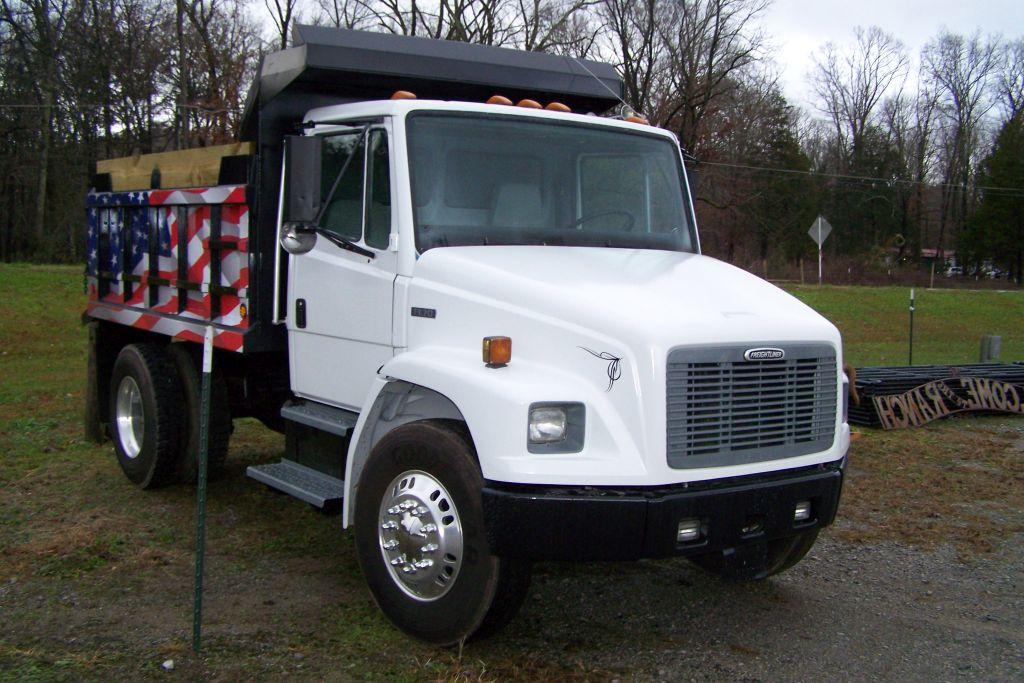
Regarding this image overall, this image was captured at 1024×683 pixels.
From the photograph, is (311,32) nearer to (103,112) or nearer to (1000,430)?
(1000,430)

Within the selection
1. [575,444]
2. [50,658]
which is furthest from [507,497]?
[50,658]

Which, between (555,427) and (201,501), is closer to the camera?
(555,427)

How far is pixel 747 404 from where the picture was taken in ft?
14.6

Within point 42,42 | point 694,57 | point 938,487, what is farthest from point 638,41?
point 938,487

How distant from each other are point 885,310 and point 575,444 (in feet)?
89.5

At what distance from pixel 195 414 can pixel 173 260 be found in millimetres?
1128

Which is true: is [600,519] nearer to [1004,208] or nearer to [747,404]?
[747,404]

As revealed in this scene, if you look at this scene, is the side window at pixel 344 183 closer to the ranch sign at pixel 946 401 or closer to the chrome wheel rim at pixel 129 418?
the chrome wheel rim at pixel 129 418

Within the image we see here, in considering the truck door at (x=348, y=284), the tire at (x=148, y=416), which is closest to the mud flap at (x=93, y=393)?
the tire at (x=148, y=416)

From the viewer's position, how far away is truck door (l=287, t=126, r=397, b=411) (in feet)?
17.4

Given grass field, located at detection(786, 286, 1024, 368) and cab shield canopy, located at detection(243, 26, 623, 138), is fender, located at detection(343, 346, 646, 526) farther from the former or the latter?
grass field, located at detection(786, 286, 1024, 368)

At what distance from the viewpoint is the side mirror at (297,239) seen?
5.54m

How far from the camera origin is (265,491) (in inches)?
304

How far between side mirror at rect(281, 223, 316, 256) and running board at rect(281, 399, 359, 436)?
952 millimetres
